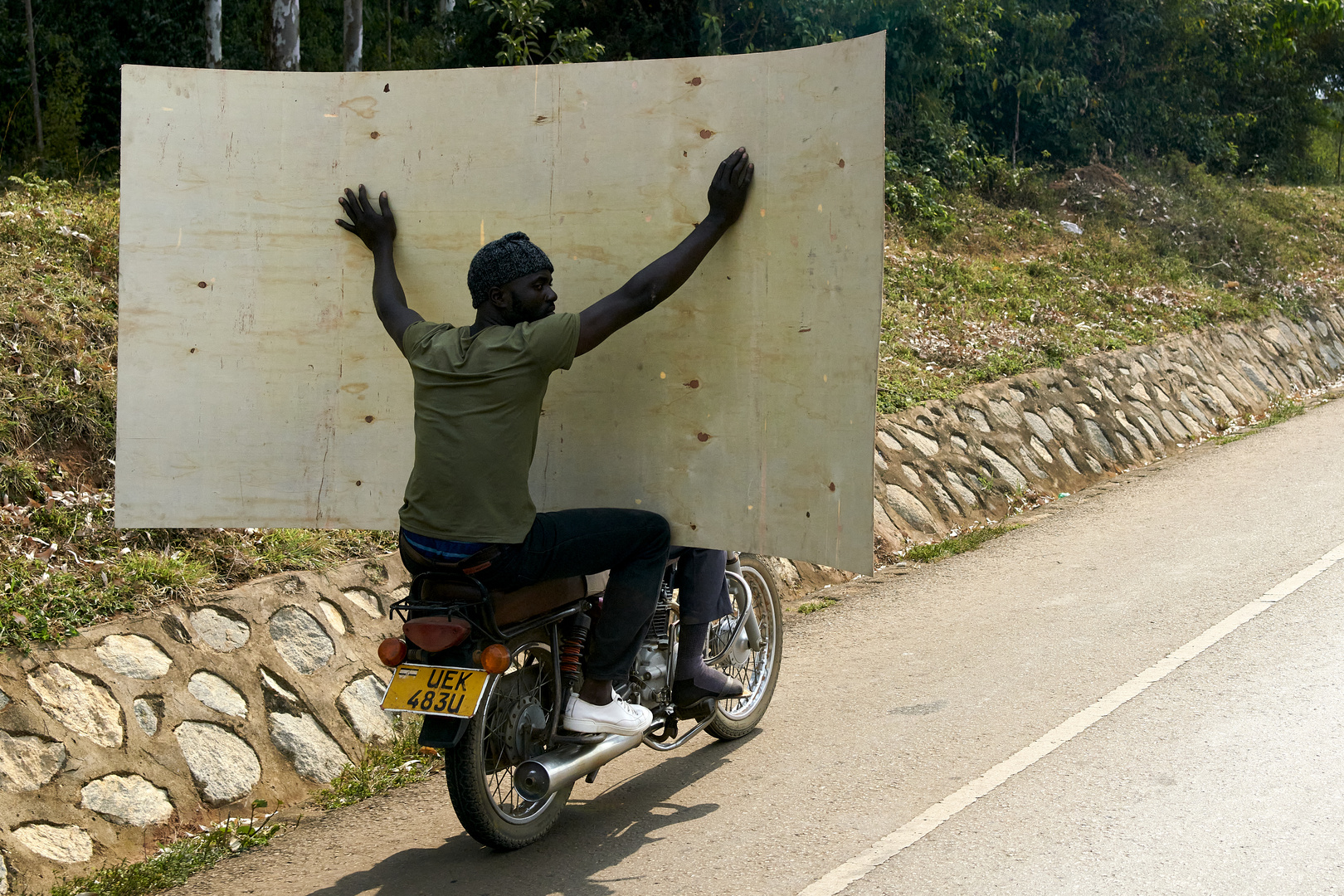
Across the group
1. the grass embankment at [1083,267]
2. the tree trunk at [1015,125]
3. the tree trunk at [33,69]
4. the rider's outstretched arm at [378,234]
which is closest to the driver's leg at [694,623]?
the rider's outstretched arm at [378,234]

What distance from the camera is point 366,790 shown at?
476 cm

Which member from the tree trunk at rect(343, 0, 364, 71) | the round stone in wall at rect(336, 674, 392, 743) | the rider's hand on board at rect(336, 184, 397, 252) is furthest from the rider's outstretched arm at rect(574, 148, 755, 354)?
the tree trunk at rect(343, 0, 364, 71)

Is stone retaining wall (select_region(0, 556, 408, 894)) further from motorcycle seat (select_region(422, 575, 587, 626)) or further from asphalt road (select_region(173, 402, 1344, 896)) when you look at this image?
motorcycle seat (select_region(422, 575, 587, 626))

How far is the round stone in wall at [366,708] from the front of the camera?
512 centimetres

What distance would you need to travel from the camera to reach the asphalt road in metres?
3.84

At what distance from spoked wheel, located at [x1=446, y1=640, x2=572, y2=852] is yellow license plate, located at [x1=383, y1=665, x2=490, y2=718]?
0.08 meters

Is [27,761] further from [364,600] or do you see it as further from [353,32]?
[353,32]

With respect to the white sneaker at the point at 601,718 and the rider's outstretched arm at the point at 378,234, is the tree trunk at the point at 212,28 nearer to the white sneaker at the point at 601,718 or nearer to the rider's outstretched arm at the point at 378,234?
the rider's outstretched arm at the point at 378,234

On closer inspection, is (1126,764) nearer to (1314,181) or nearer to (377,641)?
(377,641)

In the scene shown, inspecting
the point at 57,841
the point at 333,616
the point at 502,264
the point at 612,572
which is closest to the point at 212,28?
the point at 333,616

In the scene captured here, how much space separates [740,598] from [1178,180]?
18219mm

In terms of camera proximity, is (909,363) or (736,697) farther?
(909,363)

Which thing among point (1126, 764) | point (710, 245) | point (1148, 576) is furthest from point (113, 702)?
point (1148, 576)

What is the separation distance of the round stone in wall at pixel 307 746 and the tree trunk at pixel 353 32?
11156 millimetres
